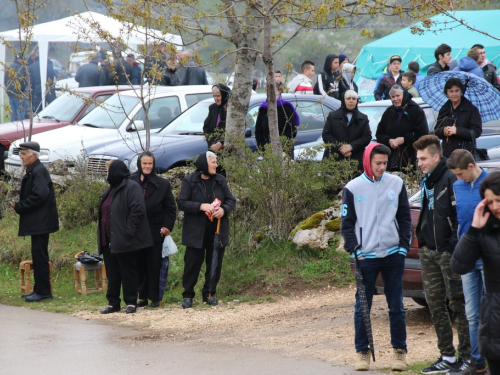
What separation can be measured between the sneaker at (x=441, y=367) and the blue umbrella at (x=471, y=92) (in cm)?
455

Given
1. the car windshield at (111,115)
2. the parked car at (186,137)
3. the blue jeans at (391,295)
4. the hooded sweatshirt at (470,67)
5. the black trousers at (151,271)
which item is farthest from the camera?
the car windshield at (111,115)

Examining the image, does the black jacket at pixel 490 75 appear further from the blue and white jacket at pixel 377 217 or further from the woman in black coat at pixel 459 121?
the blue and white jacket at pixel 377 217

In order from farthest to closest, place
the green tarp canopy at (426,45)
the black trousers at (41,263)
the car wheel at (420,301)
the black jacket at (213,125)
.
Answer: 1. the green tarp canopy at (426,45)
2. the black jacket at (213,125)
3. the black trousers at (41,263)
4. the car wheel at (420,301)

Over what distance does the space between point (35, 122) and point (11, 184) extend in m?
2.41

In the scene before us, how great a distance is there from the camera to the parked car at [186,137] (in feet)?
41.6

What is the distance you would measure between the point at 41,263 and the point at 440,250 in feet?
19.6

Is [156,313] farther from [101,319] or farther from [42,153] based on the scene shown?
[42,153]

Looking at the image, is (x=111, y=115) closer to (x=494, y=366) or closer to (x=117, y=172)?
(x=117, y=172)

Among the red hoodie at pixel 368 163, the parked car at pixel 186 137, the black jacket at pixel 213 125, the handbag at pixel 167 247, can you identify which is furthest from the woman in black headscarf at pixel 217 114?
the red hoodie at pixel 368 163

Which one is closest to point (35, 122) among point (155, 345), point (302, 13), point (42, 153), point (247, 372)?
point (42, 153)

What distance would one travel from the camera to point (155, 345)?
752 centimetres

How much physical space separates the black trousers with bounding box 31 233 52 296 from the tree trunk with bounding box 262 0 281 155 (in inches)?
132

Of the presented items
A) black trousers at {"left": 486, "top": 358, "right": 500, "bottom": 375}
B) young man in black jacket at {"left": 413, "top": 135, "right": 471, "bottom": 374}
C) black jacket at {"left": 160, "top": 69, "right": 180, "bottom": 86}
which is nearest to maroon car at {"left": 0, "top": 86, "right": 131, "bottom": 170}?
black jacket at {"left": 160, "top": 69, "right": 180, "bottom": 86}

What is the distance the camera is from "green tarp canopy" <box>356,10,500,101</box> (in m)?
21.4
